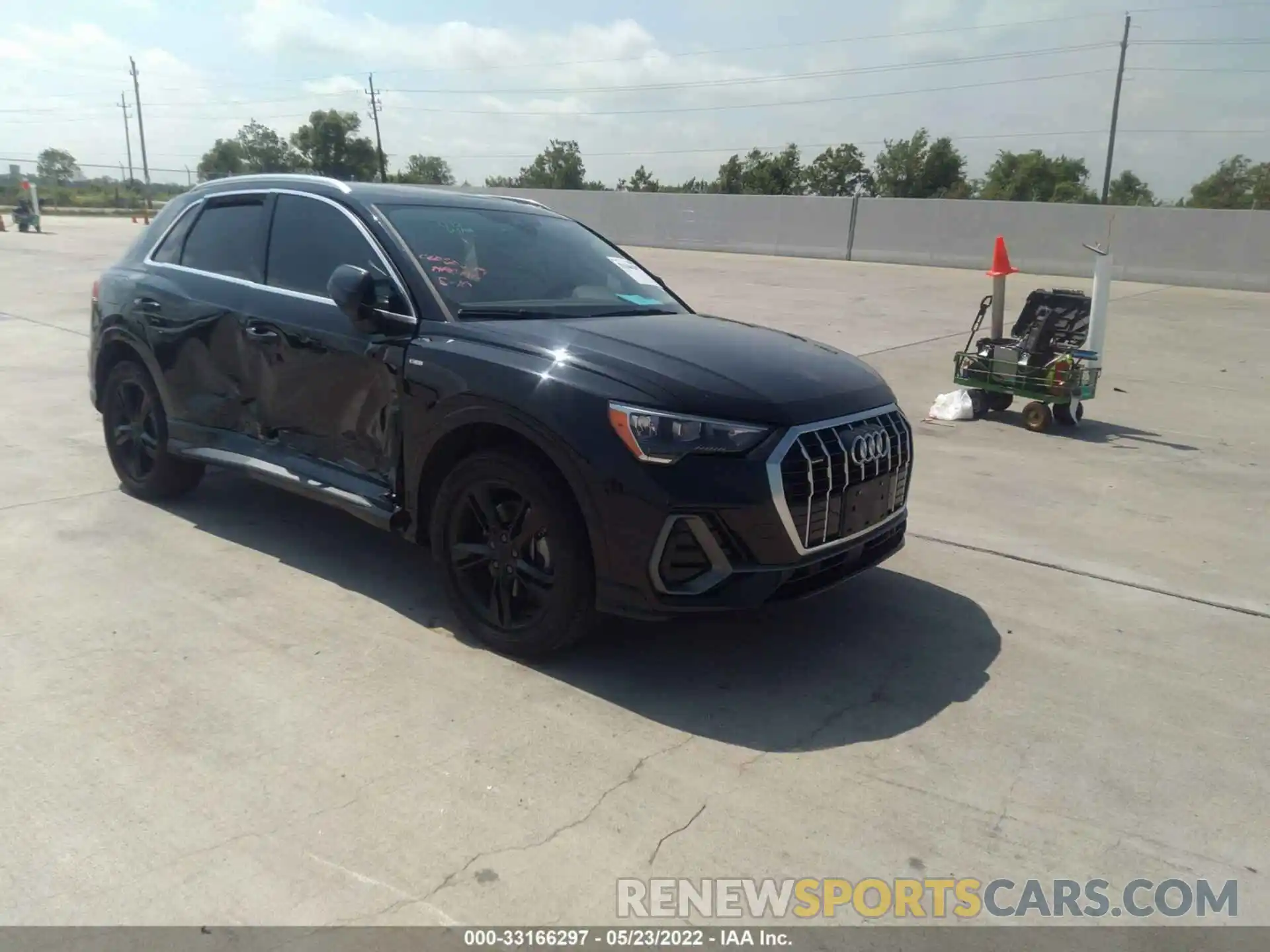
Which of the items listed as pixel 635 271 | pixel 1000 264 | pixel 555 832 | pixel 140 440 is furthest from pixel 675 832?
pixel 1000 264

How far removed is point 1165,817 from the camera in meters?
3.18

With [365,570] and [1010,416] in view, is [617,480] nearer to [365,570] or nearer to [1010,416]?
[365,570]

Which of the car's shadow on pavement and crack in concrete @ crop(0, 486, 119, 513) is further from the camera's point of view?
crack in concrete @ crop(0, 486, 119, 513)

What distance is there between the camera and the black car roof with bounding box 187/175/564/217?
16.0 feet

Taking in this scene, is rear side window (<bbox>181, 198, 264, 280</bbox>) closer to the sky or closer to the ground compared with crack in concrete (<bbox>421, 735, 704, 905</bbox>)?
closer to the sky

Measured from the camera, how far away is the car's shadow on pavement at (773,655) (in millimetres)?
3717

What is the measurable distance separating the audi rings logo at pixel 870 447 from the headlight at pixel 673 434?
0.47m

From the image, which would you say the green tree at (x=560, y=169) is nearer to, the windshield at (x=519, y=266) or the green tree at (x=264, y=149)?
the green tree at (x=264, y=149)

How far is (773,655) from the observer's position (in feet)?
13.9

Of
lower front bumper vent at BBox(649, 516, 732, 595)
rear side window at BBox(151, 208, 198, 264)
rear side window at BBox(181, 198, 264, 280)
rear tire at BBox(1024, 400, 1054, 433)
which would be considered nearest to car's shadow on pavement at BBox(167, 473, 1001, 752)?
lower front bumper vent at BBox(649, 516, 732, 595)

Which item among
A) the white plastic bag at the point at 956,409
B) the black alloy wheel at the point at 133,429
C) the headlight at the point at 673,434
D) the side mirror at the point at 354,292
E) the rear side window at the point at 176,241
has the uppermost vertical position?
the rear side window at the point at 176,241

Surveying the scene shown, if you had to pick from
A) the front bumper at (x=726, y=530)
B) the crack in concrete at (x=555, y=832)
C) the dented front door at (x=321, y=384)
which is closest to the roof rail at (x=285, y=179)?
the dented front door at (x=321, y=384)

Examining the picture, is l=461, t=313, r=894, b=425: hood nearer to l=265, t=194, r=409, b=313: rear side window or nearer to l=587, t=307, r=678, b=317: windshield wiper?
l=587, t=307, r=678, b=317: windshield wiper

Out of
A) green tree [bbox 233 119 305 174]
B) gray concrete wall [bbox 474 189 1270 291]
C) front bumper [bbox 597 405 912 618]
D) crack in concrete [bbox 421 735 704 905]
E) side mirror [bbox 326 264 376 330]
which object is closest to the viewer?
crack in concrete [bbox 421 735 704 905]
